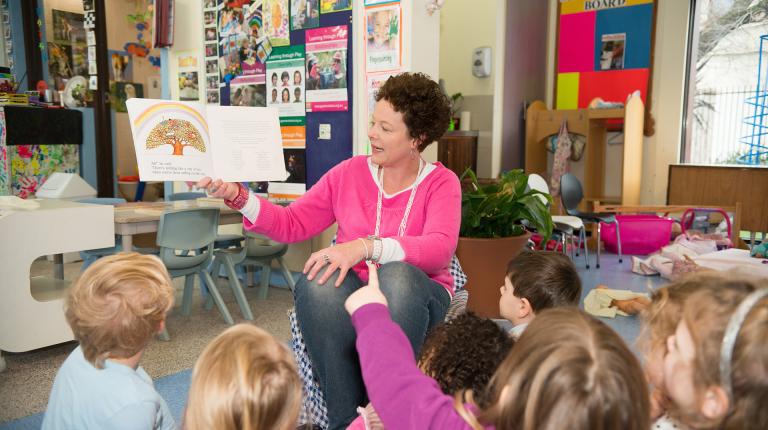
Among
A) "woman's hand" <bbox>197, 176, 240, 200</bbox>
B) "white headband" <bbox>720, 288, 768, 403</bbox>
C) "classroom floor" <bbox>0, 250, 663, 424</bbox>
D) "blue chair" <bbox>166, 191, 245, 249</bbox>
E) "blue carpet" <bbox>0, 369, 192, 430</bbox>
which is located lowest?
"classroom floor" <bbox>0, 250, 663, 424</bbox>

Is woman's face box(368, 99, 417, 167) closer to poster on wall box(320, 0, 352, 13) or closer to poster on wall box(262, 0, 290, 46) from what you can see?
poster on wall box(320, 0, 352, 13)

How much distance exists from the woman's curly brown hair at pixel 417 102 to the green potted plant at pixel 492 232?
1.03m

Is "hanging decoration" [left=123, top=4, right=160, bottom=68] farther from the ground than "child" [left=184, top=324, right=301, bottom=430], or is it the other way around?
"hanging decoration" [left=123, top=4, right=160, bottom=68]

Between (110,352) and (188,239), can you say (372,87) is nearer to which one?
(188,239)

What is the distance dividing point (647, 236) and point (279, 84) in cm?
347

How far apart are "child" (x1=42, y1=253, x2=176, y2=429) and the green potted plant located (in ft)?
6.25

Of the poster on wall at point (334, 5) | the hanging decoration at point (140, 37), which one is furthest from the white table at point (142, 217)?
the hanging decoration at point (140, 37)

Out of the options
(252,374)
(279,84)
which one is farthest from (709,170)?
(252,374)

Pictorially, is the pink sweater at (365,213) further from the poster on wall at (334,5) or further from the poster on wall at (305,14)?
the poster on wall at (305,14)

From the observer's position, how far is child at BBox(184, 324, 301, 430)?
916 mm

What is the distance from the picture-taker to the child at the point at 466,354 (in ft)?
3.81

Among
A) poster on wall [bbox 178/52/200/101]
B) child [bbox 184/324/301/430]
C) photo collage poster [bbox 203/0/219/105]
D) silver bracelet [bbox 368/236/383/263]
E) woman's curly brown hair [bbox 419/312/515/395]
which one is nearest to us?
child [bbox 184/324/301/430]

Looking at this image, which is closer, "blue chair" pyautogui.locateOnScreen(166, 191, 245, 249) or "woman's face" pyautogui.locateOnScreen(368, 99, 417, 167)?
"woman's face" pyautogui.locateOnScreen(368, 99, 417, 167)

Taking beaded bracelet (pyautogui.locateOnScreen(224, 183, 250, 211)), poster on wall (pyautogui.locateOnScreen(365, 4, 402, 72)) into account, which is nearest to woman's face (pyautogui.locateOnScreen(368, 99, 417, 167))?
beaded bracelet (pyautogui.locateOnScreen(224, 183, 250, 211))
